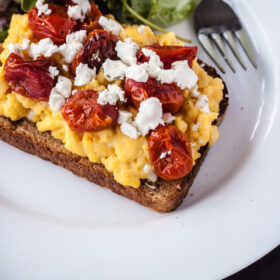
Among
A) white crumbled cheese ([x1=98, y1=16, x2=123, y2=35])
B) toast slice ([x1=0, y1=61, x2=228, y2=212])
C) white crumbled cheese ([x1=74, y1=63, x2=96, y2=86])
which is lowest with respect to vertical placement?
toast slice ([x1=0, y1=61, x2=228, y2=212])

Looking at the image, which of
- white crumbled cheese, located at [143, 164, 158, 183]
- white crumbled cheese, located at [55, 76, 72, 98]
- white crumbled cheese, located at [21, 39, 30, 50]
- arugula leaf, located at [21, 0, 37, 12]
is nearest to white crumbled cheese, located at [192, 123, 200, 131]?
white crumbled cheese, located at [143, 164, 158, 183]

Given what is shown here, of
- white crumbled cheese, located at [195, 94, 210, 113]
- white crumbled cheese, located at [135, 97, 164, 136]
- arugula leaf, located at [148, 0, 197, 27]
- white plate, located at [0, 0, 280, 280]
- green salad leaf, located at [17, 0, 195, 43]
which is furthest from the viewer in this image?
arugula leaf, located at [148, 0, 197, 27]

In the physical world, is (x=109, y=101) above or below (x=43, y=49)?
above

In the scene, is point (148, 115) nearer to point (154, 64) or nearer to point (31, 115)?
point (154, 64)

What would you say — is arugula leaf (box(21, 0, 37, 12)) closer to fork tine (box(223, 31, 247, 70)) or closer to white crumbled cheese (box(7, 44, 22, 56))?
white crumbled cheese (box(7, 44, 22, 56))

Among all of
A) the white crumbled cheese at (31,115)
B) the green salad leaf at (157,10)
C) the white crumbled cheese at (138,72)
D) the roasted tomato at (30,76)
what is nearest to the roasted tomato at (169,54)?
the white crumbled cheese at (138,72)

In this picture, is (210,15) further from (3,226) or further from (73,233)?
(3,226)

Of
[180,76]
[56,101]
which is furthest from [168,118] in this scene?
[56,101]
